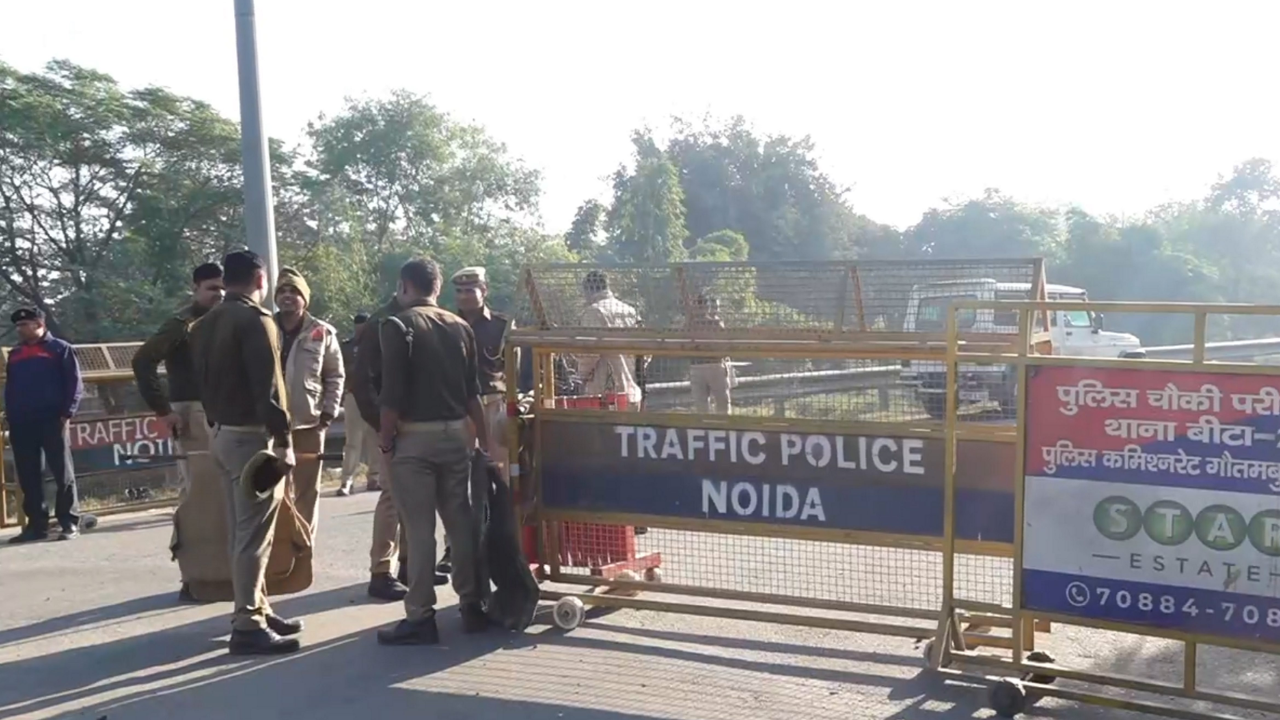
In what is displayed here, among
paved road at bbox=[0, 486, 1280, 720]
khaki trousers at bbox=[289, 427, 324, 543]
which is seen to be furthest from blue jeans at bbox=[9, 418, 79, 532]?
khaki trousers at bbox=[289, 427, 324, 543]

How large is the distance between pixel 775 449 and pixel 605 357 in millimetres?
1649

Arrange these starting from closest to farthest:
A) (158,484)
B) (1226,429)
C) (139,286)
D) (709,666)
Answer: (1226,429) → (709,666) → (158,484) → (139,286)

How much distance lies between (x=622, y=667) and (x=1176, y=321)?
2570 cm

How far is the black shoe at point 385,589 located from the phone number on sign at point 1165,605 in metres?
3.90

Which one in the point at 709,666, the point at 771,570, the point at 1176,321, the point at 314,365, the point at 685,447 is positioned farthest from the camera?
the point at 1176,321

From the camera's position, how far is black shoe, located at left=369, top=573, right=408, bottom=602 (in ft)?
22.9

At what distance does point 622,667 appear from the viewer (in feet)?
18.3

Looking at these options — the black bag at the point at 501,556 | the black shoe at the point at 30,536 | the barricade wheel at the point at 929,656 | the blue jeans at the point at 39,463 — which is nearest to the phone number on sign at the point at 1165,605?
the barricade wheel at the point at 929,656

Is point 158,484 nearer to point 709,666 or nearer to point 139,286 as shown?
point 709,666

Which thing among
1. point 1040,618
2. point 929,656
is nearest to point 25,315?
point 929,656

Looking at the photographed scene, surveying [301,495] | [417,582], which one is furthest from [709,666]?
[301,495]

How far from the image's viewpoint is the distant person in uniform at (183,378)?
689 centimetres

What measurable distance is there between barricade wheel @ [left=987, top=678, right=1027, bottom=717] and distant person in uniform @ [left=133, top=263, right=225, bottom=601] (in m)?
4.30

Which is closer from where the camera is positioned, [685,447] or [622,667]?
[622,667]
